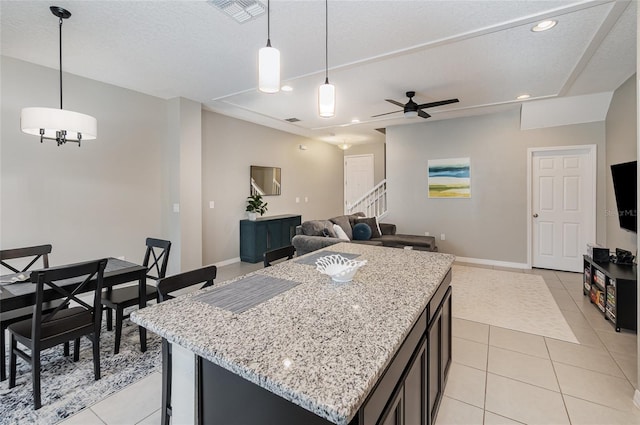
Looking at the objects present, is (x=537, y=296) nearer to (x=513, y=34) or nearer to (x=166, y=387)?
(x=513, y=34)

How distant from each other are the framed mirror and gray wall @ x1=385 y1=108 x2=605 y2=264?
248cm

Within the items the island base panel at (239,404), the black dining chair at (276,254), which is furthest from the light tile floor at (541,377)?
the black dining chair at (276,254)

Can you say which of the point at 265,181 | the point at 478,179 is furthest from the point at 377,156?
the point at 265,181

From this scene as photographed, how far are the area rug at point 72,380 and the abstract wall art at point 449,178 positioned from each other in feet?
17.5

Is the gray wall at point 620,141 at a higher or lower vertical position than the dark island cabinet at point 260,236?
higher

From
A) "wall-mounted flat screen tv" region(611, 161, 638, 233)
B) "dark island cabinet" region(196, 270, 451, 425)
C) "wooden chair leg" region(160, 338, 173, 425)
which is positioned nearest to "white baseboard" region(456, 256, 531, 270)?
"wall-mounted flat screen tv" region(611, 161, 638, 233)

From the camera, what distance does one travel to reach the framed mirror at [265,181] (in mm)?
6102

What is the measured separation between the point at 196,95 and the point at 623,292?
5.61 m

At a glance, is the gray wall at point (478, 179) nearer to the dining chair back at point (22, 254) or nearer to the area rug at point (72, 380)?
the area rug at point (72, 380)

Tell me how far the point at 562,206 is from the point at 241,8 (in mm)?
5653

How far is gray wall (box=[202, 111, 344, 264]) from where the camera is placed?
5289 millimetres

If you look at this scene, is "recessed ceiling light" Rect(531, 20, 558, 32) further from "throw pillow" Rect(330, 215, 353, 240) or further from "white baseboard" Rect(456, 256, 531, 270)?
"white baseboard" Rect(456, 256, 531, 270)

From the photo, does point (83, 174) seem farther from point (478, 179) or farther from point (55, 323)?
point (478, 179)

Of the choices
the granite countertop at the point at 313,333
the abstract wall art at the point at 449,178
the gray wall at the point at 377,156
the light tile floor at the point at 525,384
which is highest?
the gray wall at the point at 377,156
